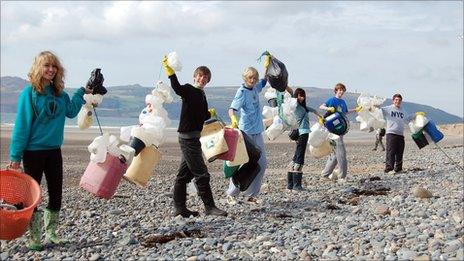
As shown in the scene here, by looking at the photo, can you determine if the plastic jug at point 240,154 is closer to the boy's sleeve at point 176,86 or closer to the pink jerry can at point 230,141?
the pink jerry can at point 230,141

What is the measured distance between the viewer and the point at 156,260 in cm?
558

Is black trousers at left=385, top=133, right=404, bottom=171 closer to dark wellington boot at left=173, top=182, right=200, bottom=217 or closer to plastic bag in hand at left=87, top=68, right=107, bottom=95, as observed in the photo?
dark wellington boot at left=173, top=182, right=200, bottom=217

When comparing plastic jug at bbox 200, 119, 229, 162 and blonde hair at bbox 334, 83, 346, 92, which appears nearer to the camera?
plastic jug at bbox 200, 119, 229, 162

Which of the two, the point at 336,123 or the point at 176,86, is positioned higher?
the point at 176,86

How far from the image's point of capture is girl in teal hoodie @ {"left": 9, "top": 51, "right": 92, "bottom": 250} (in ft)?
18.9

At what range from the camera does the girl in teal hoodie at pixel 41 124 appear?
5.75 m

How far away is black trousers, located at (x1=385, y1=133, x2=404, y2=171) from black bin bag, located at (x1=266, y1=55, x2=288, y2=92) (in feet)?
13.7

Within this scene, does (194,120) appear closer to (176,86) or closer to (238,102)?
(176,86)

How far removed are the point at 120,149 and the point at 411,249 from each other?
130 inches

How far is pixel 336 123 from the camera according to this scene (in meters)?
10.7

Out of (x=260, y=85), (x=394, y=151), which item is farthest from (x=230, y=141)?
(x=394, y=151)

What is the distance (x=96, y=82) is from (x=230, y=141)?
6.60 ft

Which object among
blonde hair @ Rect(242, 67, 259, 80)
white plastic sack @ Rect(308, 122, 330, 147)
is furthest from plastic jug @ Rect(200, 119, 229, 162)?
white plastic sack @ Rect(308, 122, 330, 147)

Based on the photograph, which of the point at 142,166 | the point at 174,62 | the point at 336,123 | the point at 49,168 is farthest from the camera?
the point at 336,123
